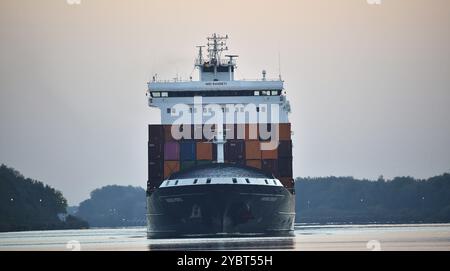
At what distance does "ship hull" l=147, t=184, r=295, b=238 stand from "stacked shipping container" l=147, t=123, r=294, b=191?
4.37 ft

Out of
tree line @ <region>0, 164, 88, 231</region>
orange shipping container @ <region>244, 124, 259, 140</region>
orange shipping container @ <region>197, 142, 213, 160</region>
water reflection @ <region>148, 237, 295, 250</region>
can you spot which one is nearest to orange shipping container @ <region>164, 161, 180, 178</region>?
orange shipping container @ <region>197, 142, 213, 160</region>

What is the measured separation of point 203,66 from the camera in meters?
54.2

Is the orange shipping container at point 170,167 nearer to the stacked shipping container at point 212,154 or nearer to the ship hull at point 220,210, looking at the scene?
the stacked shipping container at point 212,154

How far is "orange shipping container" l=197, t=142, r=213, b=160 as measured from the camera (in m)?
45.2

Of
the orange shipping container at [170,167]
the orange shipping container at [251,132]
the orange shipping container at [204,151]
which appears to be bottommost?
the orange shipping container at [170,167]

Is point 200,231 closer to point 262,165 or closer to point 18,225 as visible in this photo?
point 262,165

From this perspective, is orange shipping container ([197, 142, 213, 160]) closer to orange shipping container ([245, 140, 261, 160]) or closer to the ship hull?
orange shipping container ([245, 140, 261, 160])

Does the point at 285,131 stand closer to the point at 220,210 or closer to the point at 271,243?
the point at 220,210

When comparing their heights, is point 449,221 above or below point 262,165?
below

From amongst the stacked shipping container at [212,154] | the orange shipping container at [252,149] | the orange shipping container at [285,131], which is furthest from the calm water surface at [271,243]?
the orange shipping container at [285,131]

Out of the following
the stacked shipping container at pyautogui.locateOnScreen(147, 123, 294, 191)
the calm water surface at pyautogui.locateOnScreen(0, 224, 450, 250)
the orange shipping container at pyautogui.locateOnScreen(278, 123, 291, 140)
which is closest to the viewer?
the calm water surface at pyautogui.locateOnScreen(0, 224, 450, 250)

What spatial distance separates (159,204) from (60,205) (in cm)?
4878

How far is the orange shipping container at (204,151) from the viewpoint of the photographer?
45.2 meters
